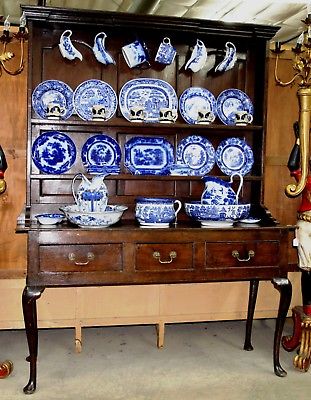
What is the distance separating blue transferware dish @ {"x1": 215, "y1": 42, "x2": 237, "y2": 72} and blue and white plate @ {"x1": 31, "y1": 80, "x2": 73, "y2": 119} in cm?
81

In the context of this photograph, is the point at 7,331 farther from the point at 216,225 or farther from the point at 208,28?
the point at 208,28

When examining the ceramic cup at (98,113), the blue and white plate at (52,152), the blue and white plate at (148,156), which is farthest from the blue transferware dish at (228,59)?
the blue and white plate at (52,152)

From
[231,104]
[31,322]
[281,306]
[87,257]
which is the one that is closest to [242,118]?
[231,104]

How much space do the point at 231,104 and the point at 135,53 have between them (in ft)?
1.95

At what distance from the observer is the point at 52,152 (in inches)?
100

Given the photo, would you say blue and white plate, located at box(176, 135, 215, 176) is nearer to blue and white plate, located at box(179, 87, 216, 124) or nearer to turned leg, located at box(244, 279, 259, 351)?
blue and white plate, located at box(179, 87, 216, 124)

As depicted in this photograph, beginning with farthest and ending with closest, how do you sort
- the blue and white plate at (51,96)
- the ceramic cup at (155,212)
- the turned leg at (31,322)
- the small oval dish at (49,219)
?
1. the blue and white plate at (51,96)
2. the ceramic cup at (155,212)
3. the small oval dish at (49,219)
4. the turned leg at (31,322)

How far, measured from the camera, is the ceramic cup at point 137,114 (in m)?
2.52

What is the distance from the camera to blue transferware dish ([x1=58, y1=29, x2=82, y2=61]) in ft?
8.17

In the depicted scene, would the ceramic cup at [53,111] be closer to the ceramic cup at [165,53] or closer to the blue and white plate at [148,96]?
the blue and white plate at [148,96]

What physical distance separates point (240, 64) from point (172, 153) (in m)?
0.66

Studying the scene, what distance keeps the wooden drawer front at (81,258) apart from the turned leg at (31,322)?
0.35ft

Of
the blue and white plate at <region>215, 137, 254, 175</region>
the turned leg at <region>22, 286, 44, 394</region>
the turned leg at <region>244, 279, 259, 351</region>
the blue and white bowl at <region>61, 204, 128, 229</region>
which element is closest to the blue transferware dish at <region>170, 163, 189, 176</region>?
the blue and white plate at <region>215, 137, 254, 175</region>

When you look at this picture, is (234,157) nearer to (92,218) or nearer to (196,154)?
(196,154)
